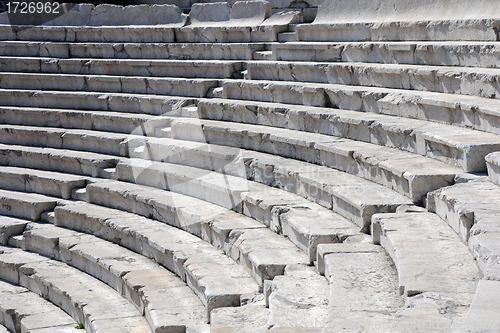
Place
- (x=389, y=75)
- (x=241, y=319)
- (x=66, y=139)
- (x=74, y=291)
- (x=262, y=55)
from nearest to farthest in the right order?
1. (x=241, y=319)
2. (x=74, y=291)
3. (x=389, y=75)
4. (x=262, y=55)
5. (x=66, y=139)

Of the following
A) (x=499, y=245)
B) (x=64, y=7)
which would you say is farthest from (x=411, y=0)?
(x=64, y=7)

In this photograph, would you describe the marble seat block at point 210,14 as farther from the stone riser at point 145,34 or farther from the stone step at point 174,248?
the stone step at point 174,248

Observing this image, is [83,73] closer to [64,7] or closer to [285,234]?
[64,7]

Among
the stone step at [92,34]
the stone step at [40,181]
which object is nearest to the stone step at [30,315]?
the stone step at [40,181]

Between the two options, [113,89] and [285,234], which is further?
[113,89]

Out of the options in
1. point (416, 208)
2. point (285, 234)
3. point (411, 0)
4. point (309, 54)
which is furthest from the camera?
point (309, 54)

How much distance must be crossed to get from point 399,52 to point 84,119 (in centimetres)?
490

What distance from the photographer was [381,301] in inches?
137

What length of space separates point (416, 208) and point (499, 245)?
4.56 ft

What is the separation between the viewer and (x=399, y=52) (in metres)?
7.04

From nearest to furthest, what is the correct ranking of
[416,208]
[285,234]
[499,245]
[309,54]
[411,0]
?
[499,245], [416,208], [285,234], [411,0], [309,54]

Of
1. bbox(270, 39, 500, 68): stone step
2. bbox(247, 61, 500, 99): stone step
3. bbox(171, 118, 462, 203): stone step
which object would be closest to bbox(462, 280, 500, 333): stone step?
bbox(171, 118, 462, 203): stone step

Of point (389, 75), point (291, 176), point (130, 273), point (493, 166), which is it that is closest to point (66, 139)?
point (130, 273)

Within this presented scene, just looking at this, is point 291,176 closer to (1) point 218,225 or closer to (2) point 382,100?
(1) point 218,225
